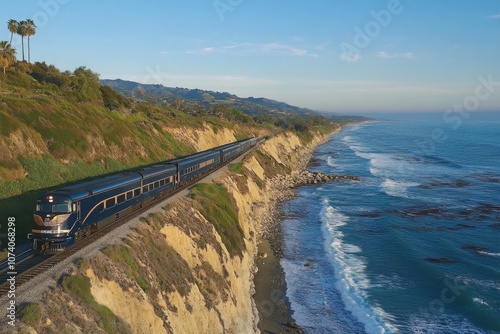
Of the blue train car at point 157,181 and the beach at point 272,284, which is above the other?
the blue train car at point 157,181

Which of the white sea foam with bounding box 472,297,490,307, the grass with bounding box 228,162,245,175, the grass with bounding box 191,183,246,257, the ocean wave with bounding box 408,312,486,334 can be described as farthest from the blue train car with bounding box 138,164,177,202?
the white sea foam with bounding box 472,297,490,307

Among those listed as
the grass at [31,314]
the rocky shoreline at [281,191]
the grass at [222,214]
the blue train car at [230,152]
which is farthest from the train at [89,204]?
the blue train car at [230,152]

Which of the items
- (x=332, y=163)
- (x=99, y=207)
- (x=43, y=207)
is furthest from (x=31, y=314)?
(x=332, y=163)

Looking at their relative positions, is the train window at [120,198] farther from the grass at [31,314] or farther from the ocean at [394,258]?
the ocean at [394,258]

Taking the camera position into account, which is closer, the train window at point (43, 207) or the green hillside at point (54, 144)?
the train window at point (43, 207)

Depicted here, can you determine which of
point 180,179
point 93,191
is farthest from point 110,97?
point 93,191

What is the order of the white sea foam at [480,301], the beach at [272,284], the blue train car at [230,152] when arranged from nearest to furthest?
1. the beach at [272,284]
2. the white sea foam at [480,301]
3. the blue train car at [230,152]

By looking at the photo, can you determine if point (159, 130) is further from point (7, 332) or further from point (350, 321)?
point (7, 332)
